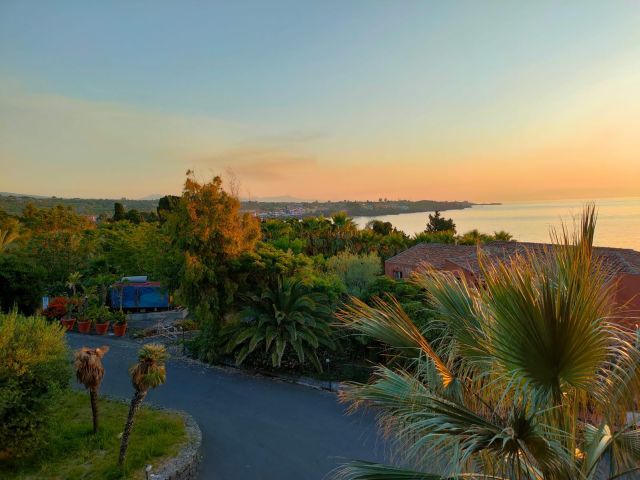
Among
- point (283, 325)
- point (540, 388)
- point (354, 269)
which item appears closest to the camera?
point (540, 388)

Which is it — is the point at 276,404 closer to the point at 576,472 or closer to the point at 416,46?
the point at 576,472

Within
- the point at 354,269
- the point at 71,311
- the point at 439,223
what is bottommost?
the point at 71,311

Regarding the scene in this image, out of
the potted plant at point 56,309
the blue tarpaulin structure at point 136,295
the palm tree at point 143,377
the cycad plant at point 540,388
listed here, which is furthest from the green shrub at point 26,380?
the blue tarpaulin structure at point 136,295

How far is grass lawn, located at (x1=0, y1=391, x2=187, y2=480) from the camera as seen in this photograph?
721 cm

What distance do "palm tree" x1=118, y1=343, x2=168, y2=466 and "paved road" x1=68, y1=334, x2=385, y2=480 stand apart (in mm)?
1675

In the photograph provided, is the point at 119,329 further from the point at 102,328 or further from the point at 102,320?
the point at 102,320

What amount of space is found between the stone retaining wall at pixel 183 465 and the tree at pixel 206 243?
480 cm

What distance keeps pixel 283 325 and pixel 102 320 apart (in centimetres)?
904

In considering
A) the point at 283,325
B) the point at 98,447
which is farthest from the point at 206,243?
the point at 98,447

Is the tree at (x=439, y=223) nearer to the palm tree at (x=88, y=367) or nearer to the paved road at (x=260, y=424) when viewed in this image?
the paved road at (x=260, y=424)

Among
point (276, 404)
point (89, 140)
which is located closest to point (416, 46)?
point (276, 404)

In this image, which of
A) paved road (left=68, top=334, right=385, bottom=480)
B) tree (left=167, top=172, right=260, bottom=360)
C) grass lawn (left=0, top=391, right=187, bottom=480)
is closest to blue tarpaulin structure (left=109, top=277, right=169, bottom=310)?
paved road (left=68, top=334, right=385, bottom=480)

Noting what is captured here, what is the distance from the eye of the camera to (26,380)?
7.15 m

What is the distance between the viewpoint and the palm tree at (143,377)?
695 centimetres
